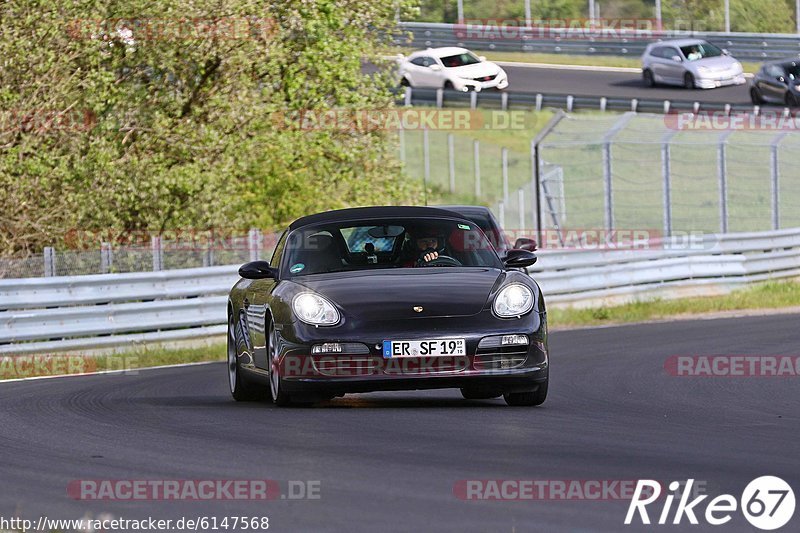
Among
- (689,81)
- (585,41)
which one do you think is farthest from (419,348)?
(585,41)

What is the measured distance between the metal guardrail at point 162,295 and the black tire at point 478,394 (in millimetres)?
7790

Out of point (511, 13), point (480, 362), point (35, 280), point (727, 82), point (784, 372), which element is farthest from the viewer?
point (511, 13)

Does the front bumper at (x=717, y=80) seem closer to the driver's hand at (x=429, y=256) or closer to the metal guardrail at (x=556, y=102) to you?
the metal guardrail at (x=556, y=102)

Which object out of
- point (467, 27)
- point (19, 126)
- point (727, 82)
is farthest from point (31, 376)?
point (467, 27)

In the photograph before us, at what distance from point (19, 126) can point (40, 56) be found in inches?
41.7

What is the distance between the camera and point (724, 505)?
6379mm

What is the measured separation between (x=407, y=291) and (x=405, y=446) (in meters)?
2.08

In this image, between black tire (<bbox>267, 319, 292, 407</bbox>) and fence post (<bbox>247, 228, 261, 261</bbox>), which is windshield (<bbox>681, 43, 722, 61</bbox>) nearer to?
fence post (<bbox>247, 228, 261, 261</bbox>)

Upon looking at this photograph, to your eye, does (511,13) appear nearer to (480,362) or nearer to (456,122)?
(456,122)

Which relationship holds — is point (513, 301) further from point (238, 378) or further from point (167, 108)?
point (167, 108)

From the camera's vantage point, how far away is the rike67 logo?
606 cm

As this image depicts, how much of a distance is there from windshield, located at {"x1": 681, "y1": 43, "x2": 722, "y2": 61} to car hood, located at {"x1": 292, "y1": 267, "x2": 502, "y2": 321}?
40.9m

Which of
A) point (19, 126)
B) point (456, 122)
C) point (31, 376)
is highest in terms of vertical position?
point (19, 126)

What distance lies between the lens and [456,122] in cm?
5362
